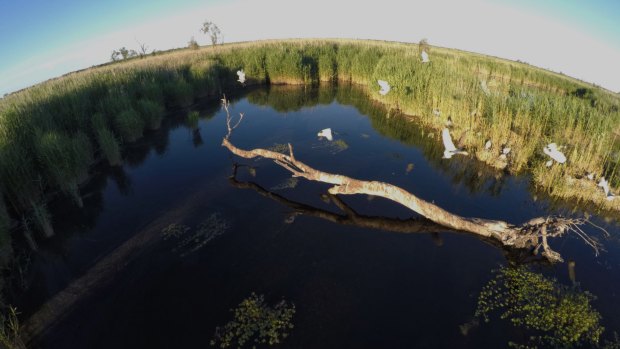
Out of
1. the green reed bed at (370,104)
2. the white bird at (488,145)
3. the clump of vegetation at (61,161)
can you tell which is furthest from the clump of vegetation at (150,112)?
the white bird at (488,145)

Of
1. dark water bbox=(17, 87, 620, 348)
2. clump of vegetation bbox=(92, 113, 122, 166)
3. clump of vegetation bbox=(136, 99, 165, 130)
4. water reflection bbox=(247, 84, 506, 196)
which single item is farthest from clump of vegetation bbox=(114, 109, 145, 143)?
water reflection bbox=(247, 84, 506, 196)

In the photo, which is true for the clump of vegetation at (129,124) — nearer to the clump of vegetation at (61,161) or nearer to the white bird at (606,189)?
the clump of vegetation at (61,161)

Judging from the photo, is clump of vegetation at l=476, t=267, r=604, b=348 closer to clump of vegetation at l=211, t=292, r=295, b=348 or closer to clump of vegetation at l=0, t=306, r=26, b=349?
clump of vegetation at l=211, t=292, r=295, b=348

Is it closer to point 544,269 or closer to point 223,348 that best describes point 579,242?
point 544,269

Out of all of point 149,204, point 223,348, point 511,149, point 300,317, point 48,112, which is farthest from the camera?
point 48,112

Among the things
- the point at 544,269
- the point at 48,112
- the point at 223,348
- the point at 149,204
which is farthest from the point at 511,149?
the point at 48,112

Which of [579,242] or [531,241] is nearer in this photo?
[531,241]

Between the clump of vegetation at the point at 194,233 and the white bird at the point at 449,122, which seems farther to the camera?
the white bird at the point at 449,122
